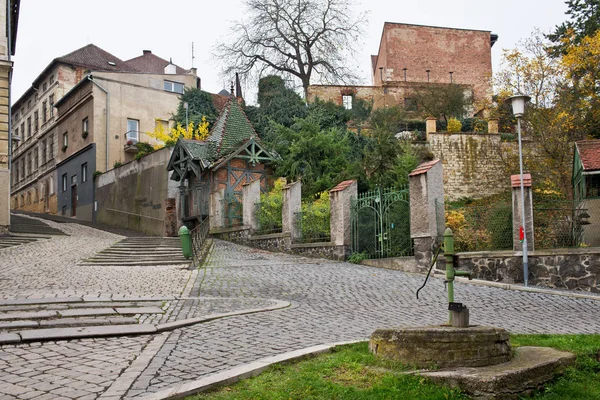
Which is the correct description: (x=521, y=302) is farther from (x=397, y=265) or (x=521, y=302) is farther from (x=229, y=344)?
(x=229, y=344)

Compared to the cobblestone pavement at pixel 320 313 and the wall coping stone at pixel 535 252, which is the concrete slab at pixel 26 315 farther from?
the wall coping stone at pixel 535 252

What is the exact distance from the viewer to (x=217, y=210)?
25.5 metres

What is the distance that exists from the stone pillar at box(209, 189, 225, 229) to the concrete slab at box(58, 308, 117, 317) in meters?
15.9

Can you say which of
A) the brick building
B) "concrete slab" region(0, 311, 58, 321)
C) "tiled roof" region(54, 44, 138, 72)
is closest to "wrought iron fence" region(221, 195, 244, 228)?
"concrete slab" region(0, 311, 58, 321)

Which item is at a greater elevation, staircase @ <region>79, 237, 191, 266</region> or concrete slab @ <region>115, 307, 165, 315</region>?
staircase @ <region>79, 237, 191, 266</region>

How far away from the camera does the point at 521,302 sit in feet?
36.9

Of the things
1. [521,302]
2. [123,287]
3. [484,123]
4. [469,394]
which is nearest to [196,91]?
[484,123]

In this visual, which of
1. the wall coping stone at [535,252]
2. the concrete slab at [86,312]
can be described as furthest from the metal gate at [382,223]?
the concrete slab at [86,312]

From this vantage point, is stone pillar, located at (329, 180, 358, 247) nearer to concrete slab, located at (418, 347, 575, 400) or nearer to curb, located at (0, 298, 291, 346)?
curb, located at (0, 298, 291, 346)

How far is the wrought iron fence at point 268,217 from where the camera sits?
2148 centimetres

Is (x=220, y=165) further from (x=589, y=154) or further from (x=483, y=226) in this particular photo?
(x=589, y=154)

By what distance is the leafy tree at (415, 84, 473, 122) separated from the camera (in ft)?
144

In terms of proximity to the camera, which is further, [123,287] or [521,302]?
[123,287]

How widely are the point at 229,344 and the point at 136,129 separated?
116 ft
